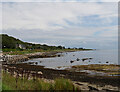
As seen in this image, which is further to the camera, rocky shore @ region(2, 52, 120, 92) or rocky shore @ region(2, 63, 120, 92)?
rocky shore @ region(2, 52, 120, 92)

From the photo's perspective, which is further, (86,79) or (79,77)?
(79,77)

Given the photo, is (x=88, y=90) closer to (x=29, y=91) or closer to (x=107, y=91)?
(x=107, y=91)

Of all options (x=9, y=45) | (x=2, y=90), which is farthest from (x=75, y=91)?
(x=9, y=45)

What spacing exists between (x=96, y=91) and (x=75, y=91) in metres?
3.07

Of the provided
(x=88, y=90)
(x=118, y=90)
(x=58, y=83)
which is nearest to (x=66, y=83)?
(x=58, y=83)

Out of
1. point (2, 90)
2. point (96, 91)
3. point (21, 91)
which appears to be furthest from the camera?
point (96, 91)

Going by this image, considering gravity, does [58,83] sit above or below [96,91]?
above

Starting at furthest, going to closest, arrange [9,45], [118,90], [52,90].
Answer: [9,45], [118,90], [52,90]

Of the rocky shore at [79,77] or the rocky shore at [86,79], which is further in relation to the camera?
the rocky shore at [79,77]

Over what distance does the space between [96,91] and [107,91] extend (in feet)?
3.60

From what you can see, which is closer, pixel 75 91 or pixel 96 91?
pixel 75 91

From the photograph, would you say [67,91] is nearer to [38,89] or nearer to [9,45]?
[38,89]

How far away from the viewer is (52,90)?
33.5 feet

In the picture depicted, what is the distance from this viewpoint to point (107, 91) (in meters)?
13.0
